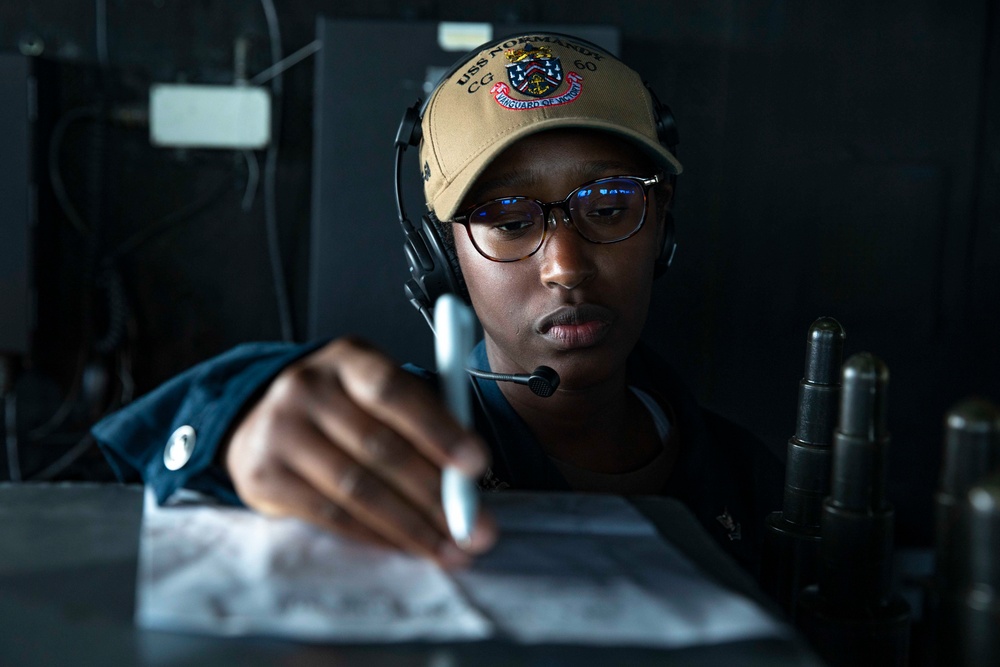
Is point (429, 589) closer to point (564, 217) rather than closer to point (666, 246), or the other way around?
point (564, 217)

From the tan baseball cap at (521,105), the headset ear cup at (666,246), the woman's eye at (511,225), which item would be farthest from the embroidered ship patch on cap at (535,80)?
the headset ear cup at (666,246)

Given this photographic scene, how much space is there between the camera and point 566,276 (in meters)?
0.89

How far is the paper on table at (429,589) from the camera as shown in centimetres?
33

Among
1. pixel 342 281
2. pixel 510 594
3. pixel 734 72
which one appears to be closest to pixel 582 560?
pixel 510 594

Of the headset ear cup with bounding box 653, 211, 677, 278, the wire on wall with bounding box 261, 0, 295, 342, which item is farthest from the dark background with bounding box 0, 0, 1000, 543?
the headset ear cup with bounding box 653, 211, 677, 278

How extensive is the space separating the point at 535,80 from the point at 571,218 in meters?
0.15

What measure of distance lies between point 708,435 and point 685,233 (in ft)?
3.16

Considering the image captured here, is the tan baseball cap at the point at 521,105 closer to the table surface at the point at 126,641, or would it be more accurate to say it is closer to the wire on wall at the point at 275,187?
the table surface at the point at 126,641

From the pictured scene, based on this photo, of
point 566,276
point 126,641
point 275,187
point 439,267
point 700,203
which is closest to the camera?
point 126,641

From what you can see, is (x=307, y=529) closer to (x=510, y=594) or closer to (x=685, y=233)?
(x=510, y=594)

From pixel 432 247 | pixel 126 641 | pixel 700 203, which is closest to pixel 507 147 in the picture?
pixel 432 247

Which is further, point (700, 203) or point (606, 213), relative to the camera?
point (700, 203)

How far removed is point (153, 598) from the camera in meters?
0.34

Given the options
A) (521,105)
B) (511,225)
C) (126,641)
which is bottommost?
(126,641)
